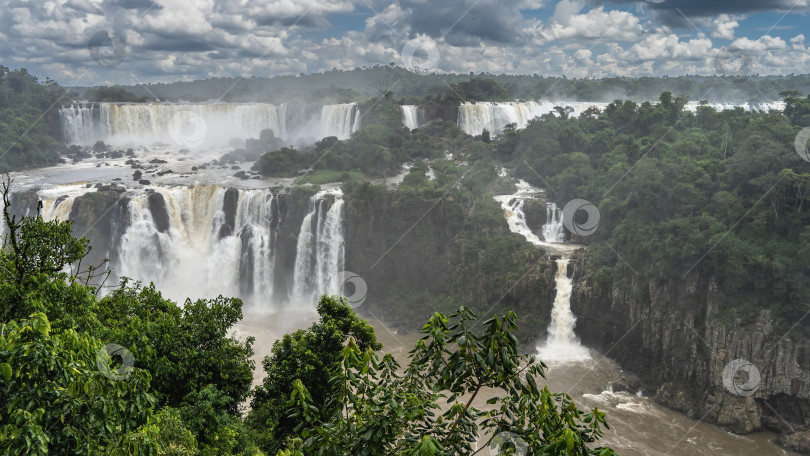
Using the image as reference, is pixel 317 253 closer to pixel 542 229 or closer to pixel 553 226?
pixel 542 229

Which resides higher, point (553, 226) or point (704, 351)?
point (553, 226)

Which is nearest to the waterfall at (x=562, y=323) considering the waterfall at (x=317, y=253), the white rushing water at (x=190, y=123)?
the waterfall at (x=317, y=253)

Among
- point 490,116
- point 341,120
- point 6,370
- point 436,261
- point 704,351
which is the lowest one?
point 704,351

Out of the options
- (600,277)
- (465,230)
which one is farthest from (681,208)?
(465,230)

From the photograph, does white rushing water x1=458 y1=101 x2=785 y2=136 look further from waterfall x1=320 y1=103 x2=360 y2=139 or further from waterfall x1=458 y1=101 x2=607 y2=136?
waterfall x1=320 y1=103 x2=360 y2=139

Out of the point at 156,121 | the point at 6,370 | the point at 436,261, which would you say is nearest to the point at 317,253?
the point at 436,261

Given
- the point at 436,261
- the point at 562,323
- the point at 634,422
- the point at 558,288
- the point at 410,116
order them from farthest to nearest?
the point at 410,116
the point at 436,261
the point at 558,288
the point at 562,323
the point at 634,422
